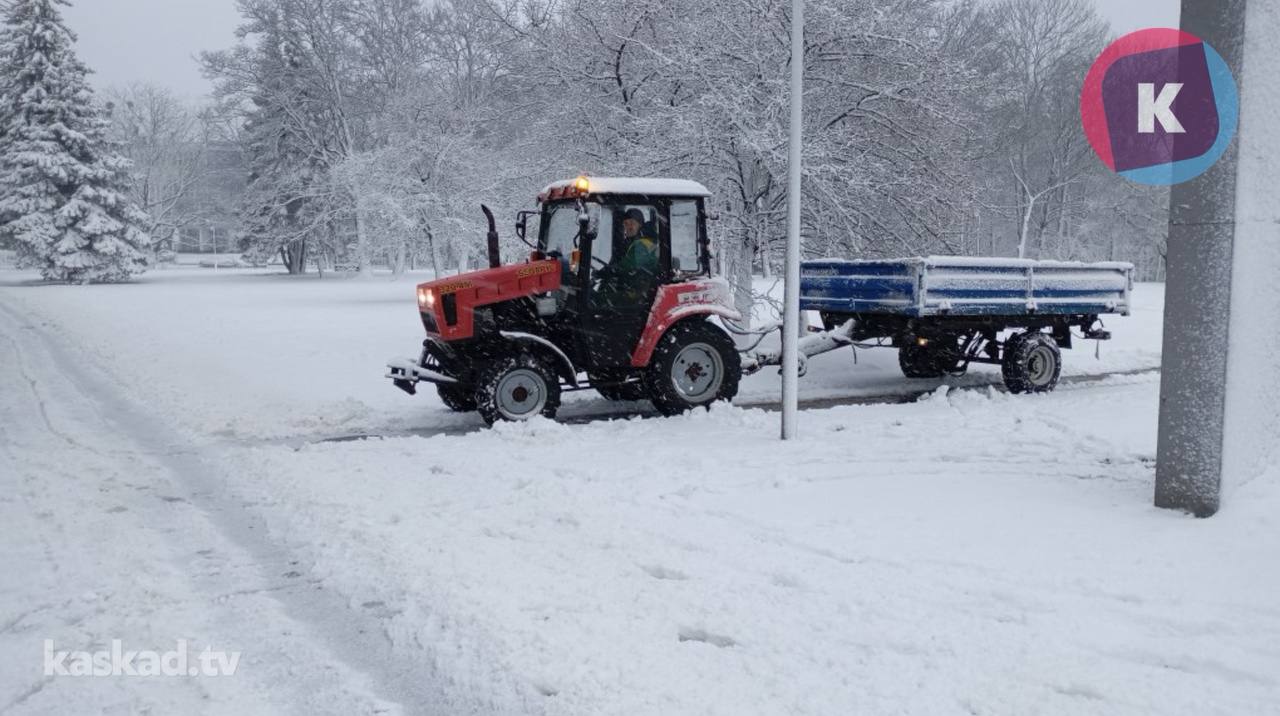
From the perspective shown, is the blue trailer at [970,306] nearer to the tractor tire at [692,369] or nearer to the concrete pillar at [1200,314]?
the tractor tire at [692,369]

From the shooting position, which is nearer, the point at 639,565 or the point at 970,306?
the point at 639,565

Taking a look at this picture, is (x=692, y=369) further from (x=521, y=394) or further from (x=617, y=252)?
(x=521, y=394)

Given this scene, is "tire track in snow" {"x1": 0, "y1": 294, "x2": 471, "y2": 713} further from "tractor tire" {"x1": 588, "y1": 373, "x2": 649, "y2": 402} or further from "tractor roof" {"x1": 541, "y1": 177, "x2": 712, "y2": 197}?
"tractor roof" {"x1": 541, "y1": 177, "x2": 712, "y2": 197}

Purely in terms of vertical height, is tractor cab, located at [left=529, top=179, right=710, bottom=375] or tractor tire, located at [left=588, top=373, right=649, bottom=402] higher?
tractor cab, located at [left=529, top=179, right=710, bottom=375]

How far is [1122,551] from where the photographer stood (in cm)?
523

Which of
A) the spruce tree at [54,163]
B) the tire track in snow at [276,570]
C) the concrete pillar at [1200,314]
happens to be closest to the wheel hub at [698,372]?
the tire track in snow at [276,570]

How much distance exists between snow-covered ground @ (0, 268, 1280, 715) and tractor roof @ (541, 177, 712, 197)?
233 centimetres

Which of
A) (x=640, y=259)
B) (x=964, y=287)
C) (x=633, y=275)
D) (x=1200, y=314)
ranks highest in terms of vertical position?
(x=640, y=259)

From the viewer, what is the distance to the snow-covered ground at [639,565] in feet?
12.1

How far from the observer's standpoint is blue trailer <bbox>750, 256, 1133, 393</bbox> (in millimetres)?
11156

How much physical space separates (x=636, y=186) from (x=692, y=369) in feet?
6.80

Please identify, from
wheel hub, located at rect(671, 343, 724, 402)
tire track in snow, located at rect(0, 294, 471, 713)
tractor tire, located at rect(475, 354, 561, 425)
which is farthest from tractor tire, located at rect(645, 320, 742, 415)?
tire track in snow, located at rect(0, 294, 471, 713)

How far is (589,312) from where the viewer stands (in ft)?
30.6

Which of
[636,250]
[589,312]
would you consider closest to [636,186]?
[636,250]
